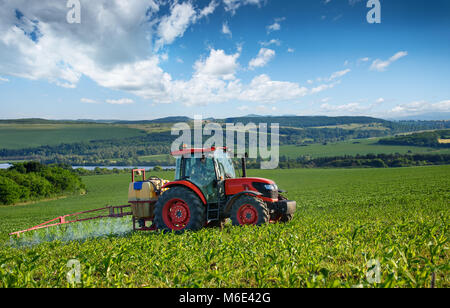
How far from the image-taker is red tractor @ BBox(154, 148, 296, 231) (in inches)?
313

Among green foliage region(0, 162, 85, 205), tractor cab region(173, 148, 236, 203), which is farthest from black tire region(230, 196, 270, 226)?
green foliage region(0, 162, 85, 205)

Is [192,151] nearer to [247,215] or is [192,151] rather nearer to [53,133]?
[247,215]

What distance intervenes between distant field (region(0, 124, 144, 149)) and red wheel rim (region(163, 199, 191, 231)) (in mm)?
109019

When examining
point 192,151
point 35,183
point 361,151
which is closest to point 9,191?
point 35,183

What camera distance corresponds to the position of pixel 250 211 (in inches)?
312

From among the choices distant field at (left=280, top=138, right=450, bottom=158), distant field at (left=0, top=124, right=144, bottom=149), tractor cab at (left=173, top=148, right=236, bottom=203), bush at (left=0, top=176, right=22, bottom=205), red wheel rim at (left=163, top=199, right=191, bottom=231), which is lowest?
bush at (left=0, top=176, right=22, bottom=205)

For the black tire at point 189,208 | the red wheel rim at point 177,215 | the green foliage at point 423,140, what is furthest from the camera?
the green foliage at point 423,140

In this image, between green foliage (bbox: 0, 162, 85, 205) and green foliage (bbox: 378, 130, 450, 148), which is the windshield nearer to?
green foliage (bbox: 0, 162, 85, 205)

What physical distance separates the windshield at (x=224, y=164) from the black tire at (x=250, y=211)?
1.19m

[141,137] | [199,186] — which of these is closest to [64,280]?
[199,186]

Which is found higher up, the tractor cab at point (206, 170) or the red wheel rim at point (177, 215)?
the tractor cab at point (206, 170)

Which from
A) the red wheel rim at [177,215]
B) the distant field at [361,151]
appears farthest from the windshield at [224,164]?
the distant field at [361,151]

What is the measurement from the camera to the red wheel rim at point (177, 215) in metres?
8.33

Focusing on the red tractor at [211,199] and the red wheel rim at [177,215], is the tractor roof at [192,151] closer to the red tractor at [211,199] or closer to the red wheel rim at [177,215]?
the red tractor at [211,199]
